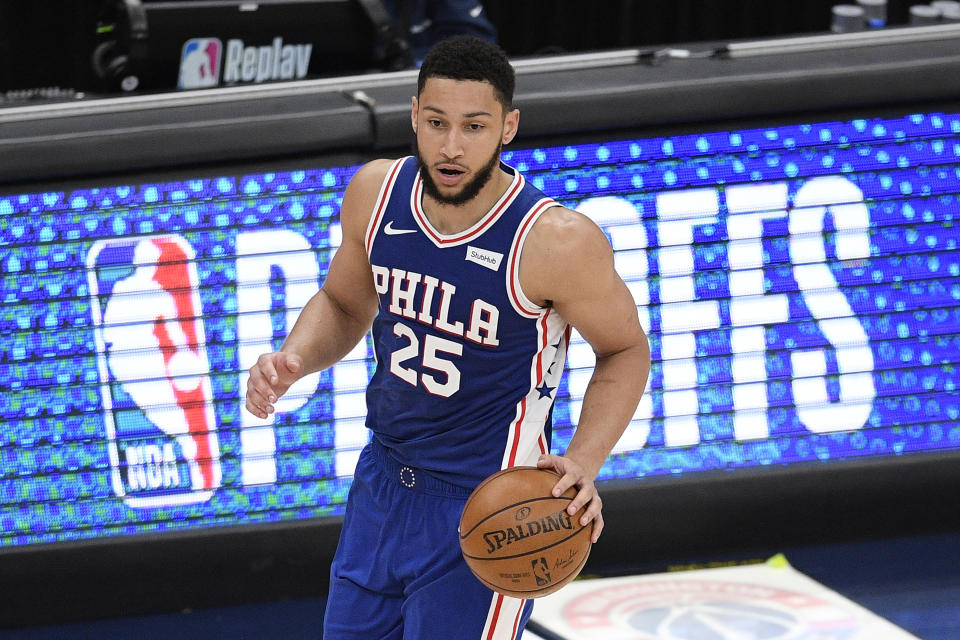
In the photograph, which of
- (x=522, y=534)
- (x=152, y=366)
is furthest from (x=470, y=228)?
(x=152, y=366)

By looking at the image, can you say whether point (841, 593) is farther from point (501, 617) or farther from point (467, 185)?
point (467, 185)

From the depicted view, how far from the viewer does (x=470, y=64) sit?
287 centimetres

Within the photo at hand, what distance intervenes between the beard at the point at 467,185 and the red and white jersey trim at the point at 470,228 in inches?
2.4

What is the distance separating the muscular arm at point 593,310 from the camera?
2.95 metres

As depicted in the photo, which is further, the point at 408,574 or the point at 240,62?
the point at 240,62

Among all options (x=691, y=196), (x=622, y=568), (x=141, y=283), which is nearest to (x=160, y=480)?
(x=141, y=283)

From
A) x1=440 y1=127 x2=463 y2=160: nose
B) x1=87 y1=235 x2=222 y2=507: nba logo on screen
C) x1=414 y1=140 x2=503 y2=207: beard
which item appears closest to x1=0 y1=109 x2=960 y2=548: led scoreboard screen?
x1=87 y1=235 x2=222 y2=507: nba logo on screen

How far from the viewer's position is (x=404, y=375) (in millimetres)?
3082

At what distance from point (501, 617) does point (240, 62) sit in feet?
10.6

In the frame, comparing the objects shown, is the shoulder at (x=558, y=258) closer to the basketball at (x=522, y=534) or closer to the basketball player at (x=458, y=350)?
the basketball player at (x=458, y=350)

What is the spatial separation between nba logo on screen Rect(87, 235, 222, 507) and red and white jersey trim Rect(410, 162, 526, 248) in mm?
1578

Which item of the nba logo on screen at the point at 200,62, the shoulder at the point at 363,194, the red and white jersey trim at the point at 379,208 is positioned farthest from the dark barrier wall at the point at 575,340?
the red and white jersey trim at the point at 379,208

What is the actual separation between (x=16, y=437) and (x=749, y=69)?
2793mm

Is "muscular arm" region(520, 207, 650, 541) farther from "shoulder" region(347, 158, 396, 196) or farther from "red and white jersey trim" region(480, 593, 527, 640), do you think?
"shoulder" region(347, 158, 396, 196)
